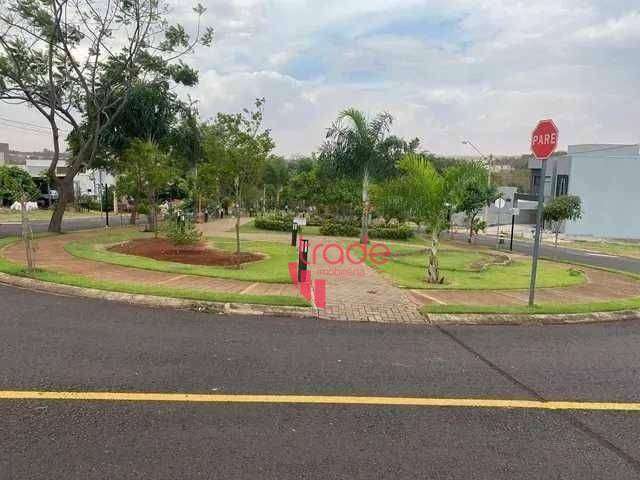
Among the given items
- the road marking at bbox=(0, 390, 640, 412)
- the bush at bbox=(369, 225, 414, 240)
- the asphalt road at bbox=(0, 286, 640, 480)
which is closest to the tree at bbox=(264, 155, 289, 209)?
the bush at bbox=(369, 225, 414, 240)

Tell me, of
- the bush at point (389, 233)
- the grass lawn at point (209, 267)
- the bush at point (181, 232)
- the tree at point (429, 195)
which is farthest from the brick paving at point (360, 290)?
the bush at point (389, 233)

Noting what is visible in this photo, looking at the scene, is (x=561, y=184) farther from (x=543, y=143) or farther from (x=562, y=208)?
(x=543, y=143)

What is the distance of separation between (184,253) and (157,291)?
19.2ft

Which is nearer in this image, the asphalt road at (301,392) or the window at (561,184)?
the asphalt road at (301,392)

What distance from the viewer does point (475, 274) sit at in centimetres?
1209

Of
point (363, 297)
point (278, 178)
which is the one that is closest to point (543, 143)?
point (363, 297)

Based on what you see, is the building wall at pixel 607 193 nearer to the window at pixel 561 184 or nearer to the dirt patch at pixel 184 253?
the window at pixel 561 184

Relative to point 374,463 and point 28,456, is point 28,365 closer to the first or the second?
point 28,456

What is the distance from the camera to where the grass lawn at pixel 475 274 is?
32.7 ft

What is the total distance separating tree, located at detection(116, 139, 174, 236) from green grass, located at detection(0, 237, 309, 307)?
28.0 feet

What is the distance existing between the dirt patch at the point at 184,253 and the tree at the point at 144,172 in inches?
102

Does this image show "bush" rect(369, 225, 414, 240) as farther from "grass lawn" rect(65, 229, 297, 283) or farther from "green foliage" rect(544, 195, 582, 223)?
"green foliage" rect(544, 195, 582, 223)

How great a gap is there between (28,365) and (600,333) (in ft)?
23.4

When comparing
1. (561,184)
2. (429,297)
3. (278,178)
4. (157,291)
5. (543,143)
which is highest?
(561,184)
